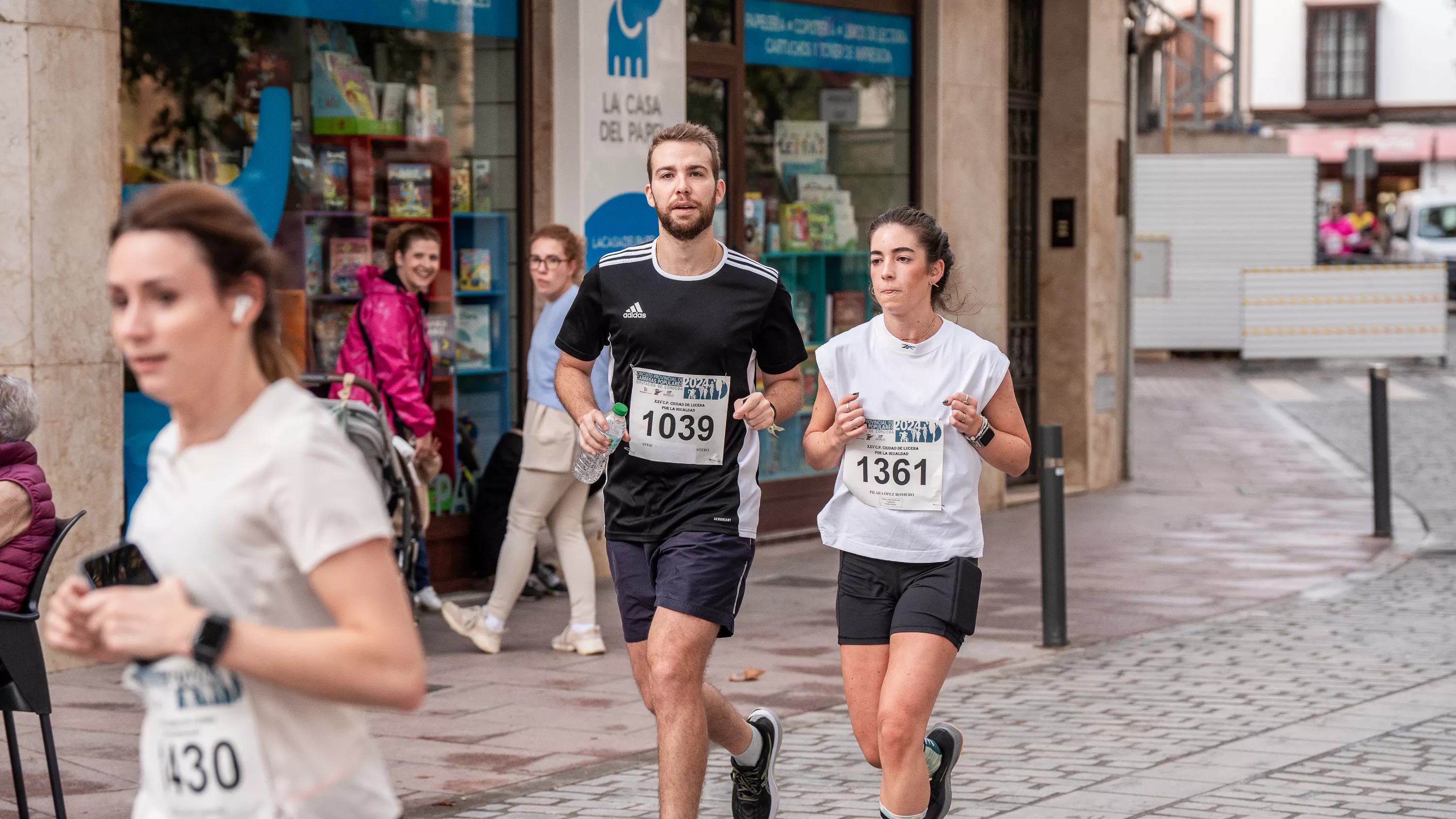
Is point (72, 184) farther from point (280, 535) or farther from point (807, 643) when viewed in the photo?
point (280, 535)

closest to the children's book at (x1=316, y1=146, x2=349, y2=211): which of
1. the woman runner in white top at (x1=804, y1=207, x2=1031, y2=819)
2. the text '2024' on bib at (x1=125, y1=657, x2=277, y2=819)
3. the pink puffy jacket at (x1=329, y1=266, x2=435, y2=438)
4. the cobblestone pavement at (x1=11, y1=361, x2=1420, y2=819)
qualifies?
the pink puffy jacket at (x1=329, y1=266, x2=435, y2=438)

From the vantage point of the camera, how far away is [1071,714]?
7.22 m

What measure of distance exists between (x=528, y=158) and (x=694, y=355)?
5.33 meters

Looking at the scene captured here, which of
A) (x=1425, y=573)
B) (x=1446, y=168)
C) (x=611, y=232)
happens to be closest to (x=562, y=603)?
(x=611, y=232)

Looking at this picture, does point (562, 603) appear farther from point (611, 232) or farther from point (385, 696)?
point (385, 696)

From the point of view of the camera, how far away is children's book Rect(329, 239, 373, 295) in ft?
31.2

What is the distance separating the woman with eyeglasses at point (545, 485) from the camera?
847 cm

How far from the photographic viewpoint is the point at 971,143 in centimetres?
1341

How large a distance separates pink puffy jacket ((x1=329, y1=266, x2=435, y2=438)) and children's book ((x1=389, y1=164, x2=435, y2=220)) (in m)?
1.28

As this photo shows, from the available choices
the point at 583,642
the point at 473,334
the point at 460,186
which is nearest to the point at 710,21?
the point at 460,186

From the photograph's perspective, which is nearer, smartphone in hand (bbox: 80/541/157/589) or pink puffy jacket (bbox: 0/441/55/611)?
smartphone in hand (bbox: 80/541/157/589)

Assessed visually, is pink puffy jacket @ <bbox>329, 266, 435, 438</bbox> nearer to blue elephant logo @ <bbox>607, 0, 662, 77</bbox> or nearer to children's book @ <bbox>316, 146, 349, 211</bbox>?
children's book @ <bbox>316, 146, 349, 211</bbox>

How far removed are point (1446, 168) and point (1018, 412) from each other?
54.9 meters

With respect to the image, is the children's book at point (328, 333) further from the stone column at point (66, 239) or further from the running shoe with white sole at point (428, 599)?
the stone column at point (66, 239)
